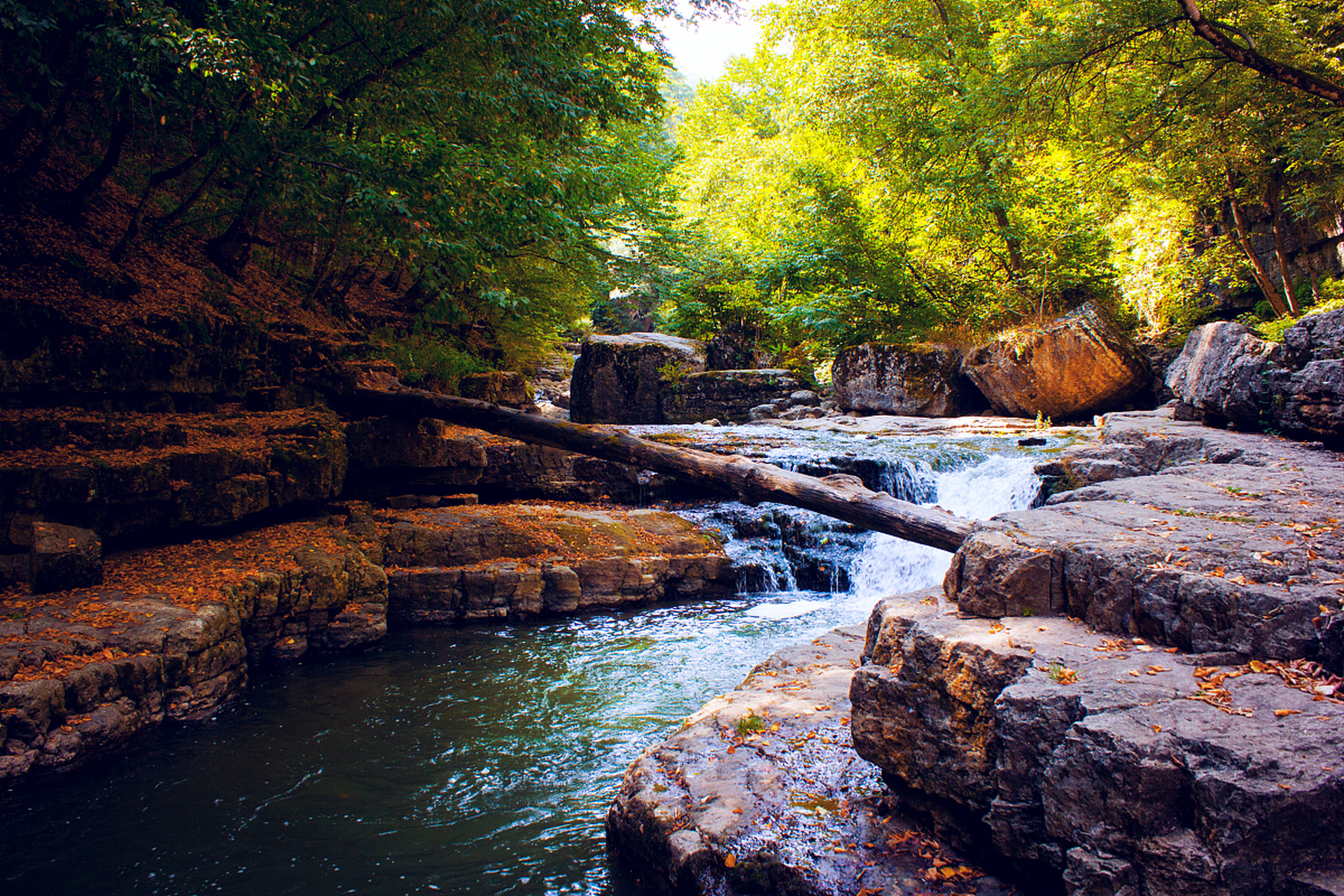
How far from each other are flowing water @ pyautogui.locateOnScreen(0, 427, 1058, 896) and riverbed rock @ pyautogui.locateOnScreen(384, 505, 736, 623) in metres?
0.33

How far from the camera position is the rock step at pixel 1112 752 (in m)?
1.65

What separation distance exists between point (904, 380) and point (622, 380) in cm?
759

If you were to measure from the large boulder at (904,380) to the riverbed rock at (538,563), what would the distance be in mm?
9565

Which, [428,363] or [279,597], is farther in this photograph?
[428,363]

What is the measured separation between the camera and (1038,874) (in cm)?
219

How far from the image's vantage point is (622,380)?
17609 millimetres

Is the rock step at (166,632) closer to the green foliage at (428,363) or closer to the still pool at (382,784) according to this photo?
the still pool at (382,784)

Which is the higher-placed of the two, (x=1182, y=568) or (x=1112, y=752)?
(x=1182, y=568)

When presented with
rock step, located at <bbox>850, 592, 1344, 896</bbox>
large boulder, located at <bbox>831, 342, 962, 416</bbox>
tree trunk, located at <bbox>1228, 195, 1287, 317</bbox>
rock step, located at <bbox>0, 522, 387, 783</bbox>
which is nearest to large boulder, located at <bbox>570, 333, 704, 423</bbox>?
large boulder, located at <bbox>831, 342, 962, 416</bbox>

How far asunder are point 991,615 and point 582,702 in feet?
11.1

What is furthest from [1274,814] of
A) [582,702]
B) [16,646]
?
[16,646]

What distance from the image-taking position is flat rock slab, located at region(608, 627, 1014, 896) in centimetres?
257

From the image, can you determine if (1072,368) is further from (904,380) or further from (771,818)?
(771,818)

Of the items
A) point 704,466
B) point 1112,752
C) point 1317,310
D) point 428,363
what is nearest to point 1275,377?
point 1317,310
